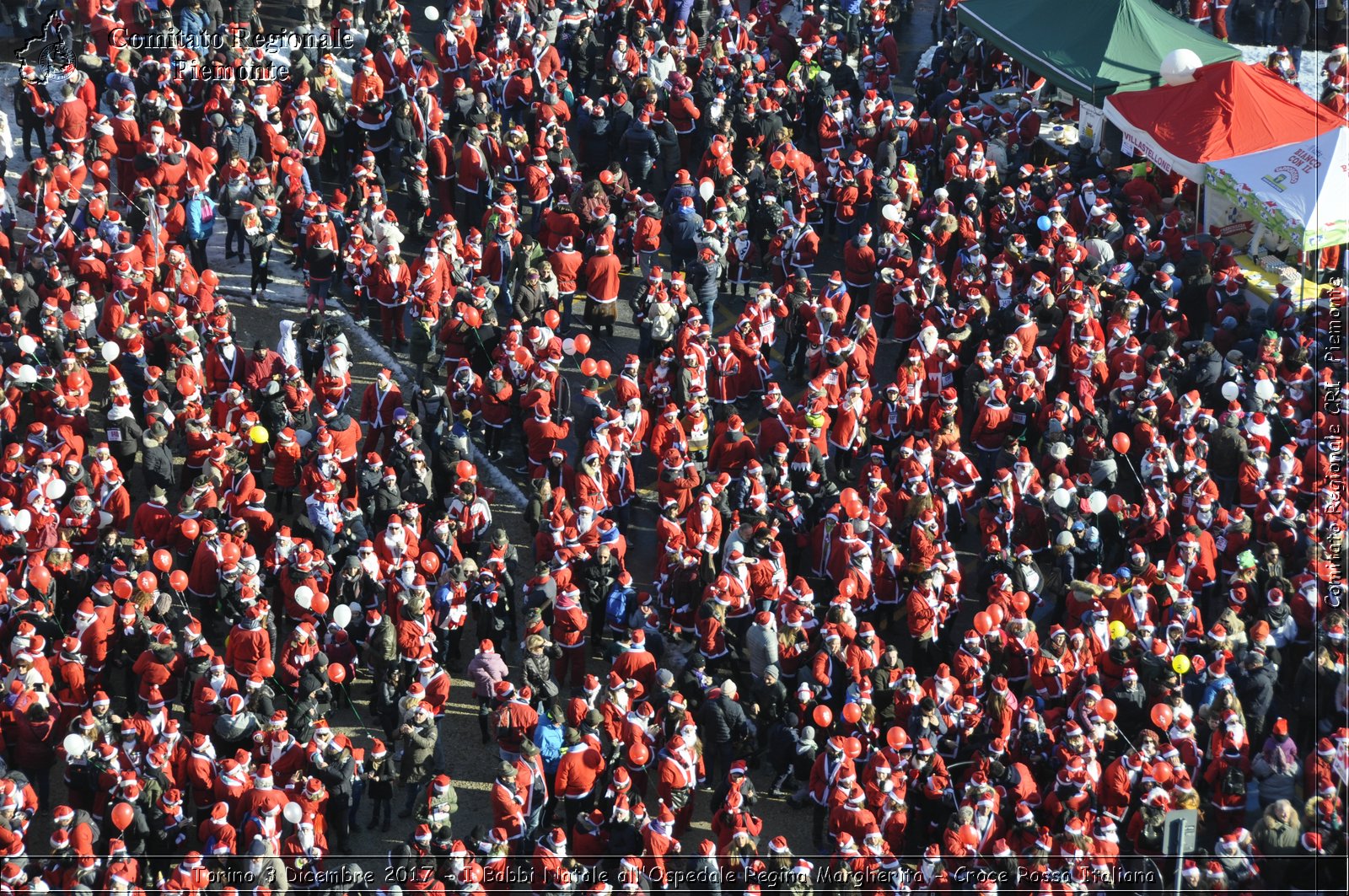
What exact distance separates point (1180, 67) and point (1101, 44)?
1.29m

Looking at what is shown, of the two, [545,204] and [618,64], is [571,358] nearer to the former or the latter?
[545,204]

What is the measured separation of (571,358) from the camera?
85.6ft

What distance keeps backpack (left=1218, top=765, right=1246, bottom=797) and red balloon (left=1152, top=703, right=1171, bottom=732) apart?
0.71 meters

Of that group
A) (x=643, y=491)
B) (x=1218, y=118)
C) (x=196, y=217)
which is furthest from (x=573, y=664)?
(x=1218, y=118)

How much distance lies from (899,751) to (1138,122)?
12.6m

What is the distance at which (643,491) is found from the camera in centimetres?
2389

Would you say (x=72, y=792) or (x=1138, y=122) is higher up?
(x=1138, y=122)

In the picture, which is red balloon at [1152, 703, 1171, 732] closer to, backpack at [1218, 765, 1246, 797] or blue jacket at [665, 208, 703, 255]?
backpack at [1218, 765, 1246, 797]

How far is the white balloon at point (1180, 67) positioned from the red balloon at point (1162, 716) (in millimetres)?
12451

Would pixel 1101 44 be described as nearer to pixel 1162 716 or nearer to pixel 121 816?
pixel 1162 716

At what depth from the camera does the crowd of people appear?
59.9ft

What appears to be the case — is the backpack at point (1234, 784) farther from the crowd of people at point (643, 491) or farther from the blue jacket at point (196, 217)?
the blue jacket at point (196, 217)

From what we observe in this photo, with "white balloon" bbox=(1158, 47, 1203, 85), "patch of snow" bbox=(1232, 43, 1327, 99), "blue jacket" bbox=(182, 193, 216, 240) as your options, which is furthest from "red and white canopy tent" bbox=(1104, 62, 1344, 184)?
"blue jacket" bbox=(182, 193, 216, 240)

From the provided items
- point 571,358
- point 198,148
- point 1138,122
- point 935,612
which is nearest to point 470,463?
point 571,358
